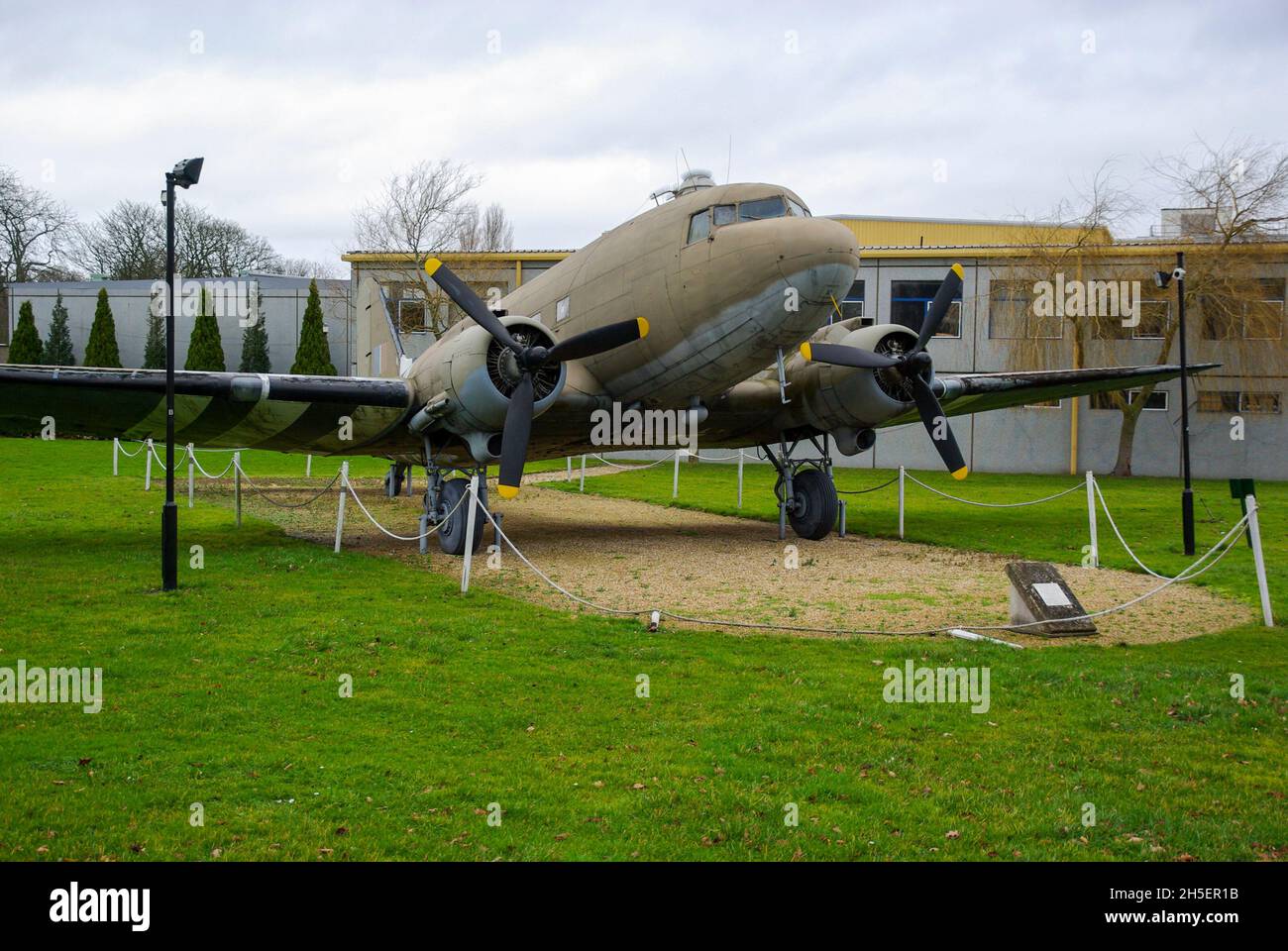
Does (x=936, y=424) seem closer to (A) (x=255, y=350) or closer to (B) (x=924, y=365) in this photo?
(B) (x=924, y=365)

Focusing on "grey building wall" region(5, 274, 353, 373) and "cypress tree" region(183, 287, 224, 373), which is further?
"grey building wall" region(5, 274, 353, 373)

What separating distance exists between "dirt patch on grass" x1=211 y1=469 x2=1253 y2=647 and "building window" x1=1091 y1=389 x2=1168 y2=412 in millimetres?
21698

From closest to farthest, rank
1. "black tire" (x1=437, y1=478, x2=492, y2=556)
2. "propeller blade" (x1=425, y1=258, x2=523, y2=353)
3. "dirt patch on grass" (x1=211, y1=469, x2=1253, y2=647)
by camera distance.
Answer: "dirt patch on grass" (x1=211, y1=469, x2=1253, y2=647)
"propeller blade" (x1=425, y1=258, x2=523, y2=353)
"black tire" (x1=437, y1=478, x2=492, y2=556)

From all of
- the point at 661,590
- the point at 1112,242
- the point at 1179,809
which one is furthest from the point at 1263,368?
the point at 1179,809

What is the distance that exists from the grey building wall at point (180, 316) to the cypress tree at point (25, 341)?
17.0 feet

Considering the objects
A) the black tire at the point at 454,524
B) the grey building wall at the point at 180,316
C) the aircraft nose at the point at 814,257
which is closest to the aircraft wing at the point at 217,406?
the black tire at the point at 454,524

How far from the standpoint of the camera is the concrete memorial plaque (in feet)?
35.4

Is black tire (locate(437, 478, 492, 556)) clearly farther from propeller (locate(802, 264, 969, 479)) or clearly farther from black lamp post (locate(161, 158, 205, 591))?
propeller (locate(802, 264, 969, 479))

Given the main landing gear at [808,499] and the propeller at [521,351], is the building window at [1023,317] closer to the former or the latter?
the main landing gear at [808,499]

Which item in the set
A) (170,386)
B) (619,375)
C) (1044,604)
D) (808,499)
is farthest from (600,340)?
(1044,604)

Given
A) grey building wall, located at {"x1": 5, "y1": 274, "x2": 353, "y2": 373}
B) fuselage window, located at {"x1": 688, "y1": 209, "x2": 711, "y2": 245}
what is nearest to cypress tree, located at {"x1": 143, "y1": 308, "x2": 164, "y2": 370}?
grey building wall, located at {"x1": 5, "y1": 274, "x2": 353, "y2": 373}

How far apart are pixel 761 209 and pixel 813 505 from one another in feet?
20.9

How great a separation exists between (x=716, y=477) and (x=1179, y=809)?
2778 cm

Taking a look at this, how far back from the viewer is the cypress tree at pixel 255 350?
48.1 metres
